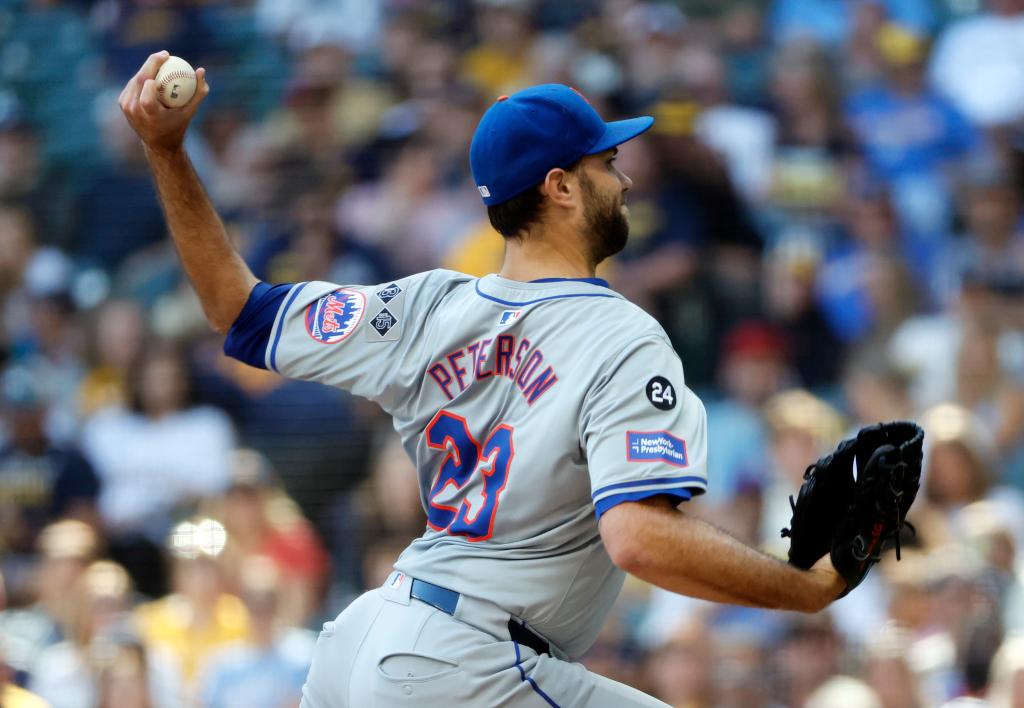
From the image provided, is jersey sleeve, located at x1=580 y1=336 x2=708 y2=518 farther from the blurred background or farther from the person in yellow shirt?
the person in yellow shirt

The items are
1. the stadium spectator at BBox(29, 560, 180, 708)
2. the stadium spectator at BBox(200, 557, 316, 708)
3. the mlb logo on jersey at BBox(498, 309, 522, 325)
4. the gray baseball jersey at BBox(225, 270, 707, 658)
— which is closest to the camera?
the gray baseball jersey at BBox(225, 270, 707, 658)

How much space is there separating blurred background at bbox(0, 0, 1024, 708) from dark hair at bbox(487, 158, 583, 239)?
2962 mm

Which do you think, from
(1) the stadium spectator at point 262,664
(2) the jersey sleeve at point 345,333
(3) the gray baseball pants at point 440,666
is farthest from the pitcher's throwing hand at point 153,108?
(1) the stadium spectator at point 262,664

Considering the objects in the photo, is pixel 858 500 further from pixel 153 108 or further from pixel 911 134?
pixel 911 134

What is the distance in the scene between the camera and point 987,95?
23.3 feet

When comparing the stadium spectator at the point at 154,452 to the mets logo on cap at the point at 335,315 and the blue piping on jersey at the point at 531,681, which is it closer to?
the mets logo on cap at the point at 335,315

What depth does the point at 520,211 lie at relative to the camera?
2.92 m

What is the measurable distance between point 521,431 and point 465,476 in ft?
0.61

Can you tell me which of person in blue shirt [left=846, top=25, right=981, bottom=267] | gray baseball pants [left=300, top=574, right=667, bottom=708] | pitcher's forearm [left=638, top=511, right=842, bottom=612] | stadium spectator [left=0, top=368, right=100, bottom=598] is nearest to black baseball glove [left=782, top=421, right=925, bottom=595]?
pitcher's forearm [left=638, top=511, right=842, bottom=612]

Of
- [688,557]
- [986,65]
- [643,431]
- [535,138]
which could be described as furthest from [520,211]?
[986,65]

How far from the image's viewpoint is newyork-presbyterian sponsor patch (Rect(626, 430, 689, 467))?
2.51m

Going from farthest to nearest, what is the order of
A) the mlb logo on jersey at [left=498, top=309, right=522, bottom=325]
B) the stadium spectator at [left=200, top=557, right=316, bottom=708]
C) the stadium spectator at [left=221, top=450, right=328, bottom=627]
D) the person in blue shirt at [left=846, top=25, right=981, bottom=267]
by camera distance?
the person in blue shirt at [left=846, top=25, right=981, bottom=267] < the stadium spectator at [left=221, top=450, right=328, bottom=627] < the stadium spectator at [left=200, top=557, right=316, bottom=708] < the mlb logo on jersey at [left=498, top=309, right=522, bottom=325]

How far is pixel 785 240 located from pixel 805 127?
67cm

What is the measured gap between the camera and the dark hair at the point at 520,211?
2896 millimetres
